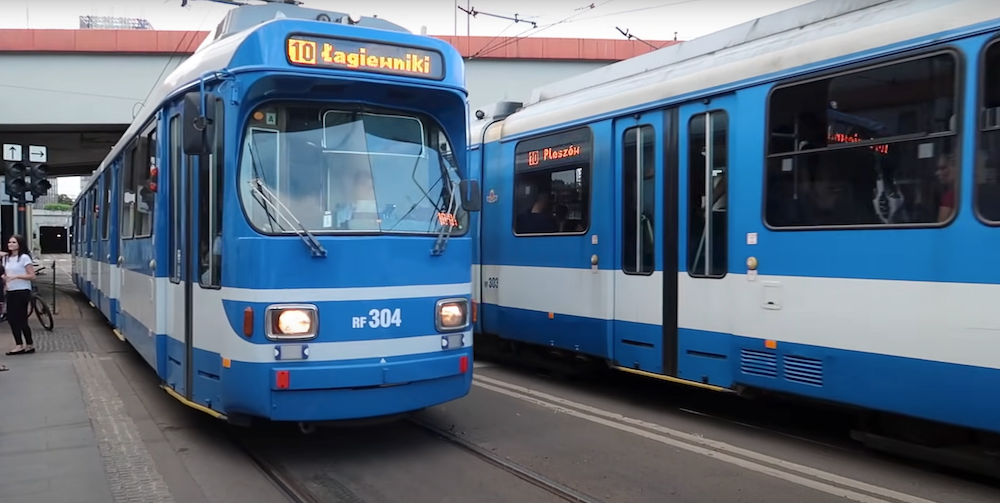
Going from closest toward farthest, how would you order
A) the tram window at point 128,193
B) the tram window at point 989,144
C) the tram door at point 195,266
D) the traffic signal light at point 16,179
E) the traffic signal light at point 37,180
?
1. the tram window at point 989,144
2. the tram door at point 195,266
3. the tram window at point 128,193
4. the traffic signal light at point 16,179
5. the traffic signal light at point 37,180

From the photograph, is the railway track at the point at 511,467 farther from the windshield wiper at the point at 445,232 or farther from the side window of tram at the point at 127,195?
the side window of tram at the point at 127,195

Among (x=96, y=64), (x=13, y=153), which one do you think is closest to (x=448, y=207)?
(x=13, y=153)

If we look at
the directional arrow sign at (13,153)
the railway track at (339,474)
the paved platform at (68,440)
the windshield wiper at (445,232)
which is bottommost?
the paved platform at (68,440)

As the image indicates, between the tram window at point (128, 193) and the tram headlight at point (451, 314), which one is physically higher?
the tram window at point (128, 193)

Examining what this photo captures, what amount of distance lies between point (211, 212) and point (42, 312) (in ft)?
37.4

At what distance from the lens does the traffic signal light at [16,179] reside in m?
14.9

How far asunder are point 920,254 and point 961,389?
3.05 ft

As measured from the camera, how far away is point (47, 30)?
752 inches

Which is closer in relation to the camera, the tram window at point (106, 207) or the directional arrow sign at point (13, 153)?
the tram window at point (106, 207)

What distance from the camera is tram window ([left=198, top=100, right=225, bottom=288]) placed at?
587 cm

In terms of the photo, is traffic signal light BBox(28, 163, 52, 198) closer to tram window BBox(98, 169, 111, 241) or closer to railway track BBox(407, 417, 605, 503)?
tram window BBox(98, 169, 111, 241)

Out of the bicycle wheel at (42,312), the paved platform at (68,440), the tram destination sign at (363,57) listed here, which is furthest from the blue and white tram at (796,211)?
the bicycle wheel at (42,312)

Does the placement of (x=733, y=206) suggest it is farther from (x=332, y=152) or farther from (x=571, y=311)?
(x=332, y=152)

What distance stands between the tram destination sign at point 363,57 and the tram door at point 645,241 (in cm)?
253
